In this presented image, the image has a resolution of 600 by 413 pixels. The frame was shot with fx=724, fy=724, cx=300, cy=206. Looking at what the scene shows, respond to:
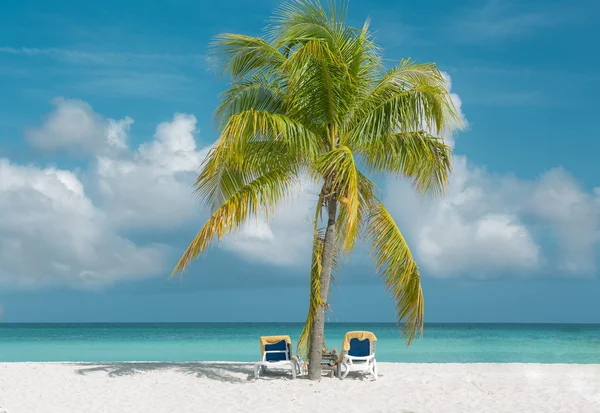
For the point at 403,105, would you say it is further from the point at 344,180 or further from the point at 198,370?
the point at 198,370

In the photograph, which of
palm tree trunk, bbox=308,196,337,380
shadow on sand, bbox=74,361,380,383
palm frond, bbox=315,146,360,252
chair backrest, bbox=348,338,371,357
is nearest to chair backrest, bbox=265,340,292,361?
shadow on sand, bbox=74,361,380,383

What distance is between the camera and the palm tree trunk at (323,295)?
11.3 m

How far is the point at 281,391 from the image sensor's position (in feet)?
34.1

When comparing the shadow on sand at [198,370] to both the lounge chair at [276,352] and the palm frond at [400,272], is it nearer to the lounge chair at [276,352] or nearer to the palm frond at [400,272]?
the lounge chair at [276,352]

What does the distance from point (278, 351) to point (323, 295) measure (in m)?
1.18

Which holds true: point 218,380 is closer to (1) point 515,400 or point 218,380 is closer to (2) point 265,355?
(2) point 265,355

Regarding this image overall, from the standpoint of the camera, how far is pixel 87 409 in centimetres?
931

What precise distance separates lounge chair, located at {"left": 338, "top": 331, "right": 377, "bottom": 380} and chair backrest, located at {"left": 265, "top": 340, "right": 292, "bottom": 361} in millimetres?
864

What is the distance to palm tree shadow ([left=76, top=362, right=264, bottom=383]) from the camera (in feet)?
39.3

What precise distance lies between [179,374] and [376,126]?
5.29 metres

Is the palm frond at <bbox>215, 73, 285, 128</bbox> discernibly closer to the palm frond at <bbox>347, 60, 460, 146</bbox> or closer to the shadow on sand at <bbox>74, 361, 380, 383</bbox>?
the palm frond at <bbox>347, 60, 460, 146</bbox>

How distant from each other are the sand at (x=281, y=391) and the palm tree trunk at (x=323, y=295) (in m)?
0.25

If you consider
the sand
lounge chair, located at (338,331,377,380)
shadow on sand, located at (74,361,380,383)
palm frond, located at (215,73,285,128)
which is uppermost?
palm frond, located at (215,73,285,128)

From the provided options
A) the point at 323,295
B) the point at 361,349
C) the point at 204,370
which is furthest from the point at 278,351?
the point at 204,370
